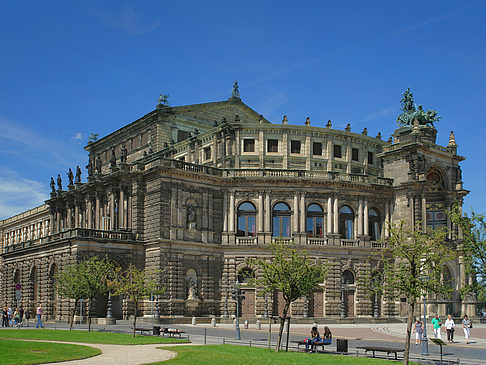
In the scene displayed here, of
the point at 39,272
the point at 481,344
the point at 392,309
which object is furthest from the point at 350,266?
the point at 39,272

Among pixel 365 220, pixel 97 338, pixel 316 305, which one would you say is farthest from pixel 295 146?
pixel 97 338

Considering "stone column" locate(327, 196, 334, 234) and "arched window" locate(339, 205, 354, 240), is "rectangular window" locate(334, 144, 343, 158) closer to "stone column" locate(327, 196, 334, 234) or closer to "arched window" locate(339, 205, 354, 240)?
"arched window" locate(339, 205, 354, 240)

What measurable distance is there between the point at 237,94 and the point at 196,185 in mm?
25923

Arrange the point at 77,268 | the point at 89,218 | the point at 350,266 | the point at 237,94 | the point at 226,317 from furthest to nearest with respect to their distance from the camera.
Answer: the point at 237,94, the point at 89,218, the point at 350,266, the point at 226,317, the point at 77,268

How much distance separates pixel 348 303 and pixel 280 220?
1144 centimetres

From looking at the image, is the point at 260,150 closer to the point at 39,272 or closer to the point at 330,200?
the point at 330,200

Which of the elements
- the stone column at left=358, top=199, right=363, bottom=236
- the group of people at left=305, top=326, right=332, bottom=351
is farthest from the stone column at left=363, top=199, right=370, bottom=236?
the group of people at left=305, top=326, right=332, bottom=351

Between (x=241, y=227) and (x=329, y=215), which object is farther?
(x=329, y=215)

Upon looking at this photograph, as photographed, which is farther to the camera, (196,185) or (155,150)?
(155,150)

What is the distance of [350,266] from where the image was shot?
70.0 m

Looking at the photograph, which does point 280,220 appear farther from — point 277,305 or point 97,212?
point 97,212

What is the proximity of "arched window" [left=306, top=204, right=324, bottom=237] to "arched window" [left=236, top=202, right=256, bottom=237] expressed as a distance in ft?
19.8

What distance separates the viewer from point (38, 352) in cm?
3055

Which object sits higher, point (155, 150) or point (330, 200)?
point (155, 150)
